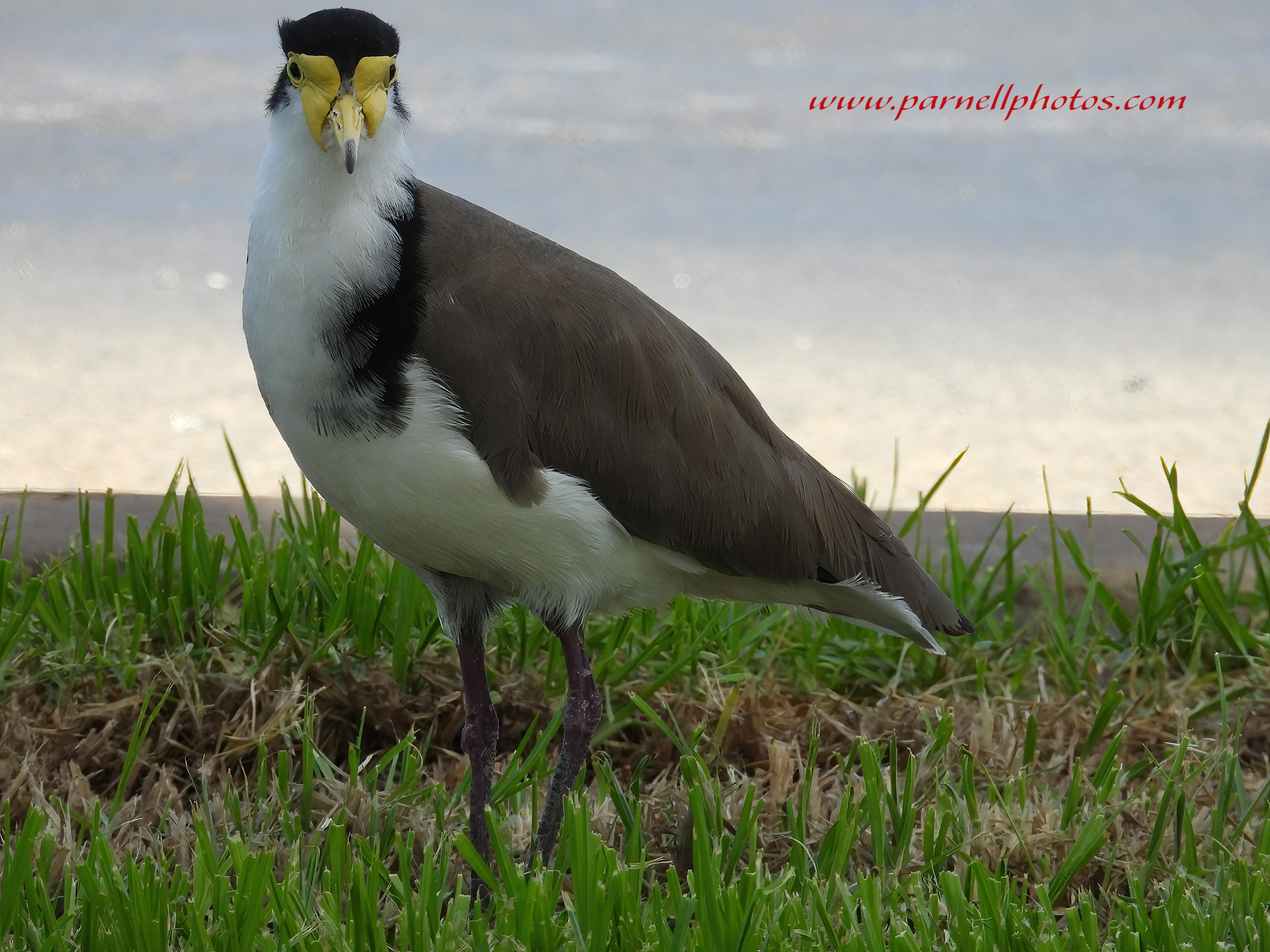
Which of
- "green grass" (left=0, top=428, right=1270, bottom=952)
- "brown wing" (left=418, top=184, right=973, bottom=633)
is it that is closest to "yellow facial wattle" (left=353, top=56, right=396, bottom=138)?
"brown wing" (left=418, top=184, right=973, bottom=633)

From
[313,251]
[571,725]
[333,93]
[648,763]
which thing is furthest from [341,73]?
[648,763]

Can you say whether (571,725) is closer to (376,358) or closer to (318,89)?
(376,358)

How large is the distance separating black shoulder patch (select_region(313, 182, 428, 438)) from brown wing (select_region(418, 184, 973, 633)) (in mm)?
42

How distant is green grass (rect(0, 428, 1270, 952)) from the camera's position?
6.72ft

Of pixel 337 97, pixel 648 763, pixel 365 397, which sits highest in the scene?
pixel 337 97

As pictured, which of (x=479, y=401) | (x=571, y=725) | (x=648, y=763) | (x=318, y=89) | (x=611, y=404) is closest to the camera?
(x=318, y=89)

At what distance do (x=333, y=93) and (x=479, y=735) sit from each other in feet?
4.06

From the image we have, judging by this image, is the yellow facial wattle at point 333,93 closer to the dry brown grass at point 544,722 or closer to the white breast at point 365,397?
the white breast at point 365,397

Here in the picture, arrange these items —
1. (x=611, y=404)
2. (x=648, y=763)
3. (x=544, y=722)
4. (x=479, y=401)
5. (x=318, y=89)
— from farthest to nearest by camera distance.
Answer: (x=544, y=722) → (x=648, y=763) → (x=611, y=404) → (x=479, y=401) → (x=318, y=89)

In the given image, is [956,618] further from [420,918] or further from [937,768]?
[420,918]

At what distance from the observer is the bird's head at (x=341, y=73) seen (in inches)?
81.9

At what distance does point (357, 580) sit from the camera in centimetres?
327

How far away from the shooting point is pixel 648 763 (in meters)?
2.98

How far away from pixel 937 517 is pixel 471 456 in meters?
2.49
